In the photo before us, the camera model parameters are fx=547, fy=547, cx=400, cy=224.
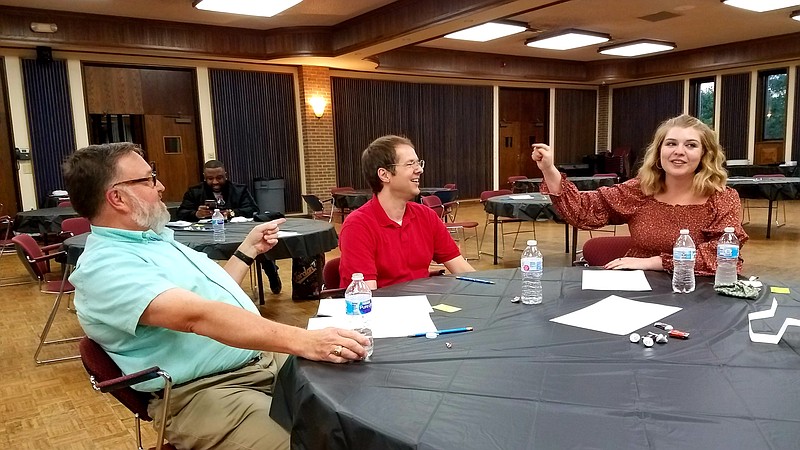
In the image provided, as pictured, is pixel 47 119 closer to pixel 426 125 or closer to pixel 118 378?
pixel 426 125

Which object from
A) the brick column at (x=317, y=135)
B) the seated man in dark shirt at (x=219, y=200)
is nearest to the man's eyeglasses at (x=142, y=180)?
the seated man in dark shirt at (x=219, y=200)

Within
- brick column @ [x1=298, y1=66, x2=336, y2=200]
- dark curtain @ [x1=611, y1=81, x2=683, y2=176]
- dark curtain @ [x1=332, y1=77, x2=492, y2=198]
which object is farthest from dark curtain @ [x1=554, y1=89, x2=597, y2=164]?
brick column @ [x1=298, y1=66, x2=336, y2=200]

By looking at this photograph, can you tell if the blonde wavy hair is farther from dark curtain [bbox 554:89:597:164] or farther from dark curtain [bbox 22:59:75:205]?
dark curtain [bbox 554:89:597:164]

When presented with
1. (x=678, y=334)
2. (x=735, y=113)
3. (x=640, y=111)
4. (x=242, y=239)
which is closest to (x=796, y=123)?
(x=735, y=113)

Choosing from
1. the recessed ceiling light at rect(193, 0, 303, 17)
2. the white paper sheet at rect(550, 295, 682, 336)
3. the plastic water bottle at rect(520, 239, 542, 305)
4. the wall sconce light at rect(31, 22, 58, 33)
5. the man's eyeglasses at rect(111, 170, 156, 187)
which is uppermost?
the recessed ceiling light at rect(193, 0, 303, 17)

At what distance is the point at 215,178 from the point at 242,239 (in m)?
1.55

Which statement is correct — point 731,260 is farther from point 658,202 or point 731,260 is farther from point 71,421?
point 71,421

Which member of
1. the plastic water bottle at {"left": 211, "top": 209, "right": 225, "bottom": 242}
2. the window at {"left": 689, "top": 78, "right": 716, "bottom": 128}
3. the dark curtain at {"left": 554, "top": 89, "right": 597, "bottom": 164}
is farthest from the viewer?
the dark curtain at {"left": 554, "top": 89, "right": 597, "bottom": 164}

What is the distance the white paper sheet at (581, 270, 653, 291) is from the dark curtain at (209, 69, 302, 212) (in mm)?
8740

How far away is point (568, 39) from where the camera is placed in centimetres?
965

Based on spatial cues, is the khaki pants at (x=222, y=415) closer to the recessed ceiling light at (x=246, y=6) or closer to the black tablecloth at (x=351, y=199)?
the black tablecloth at (x=351, y=199)

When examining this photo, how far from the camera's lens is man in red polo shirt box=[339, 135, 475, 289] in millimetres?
2406

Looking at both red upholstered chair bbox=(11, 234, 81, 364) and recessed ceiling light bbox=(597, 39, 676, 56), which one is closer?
red upholstered chair bbox=(11, 234, 81, 364)

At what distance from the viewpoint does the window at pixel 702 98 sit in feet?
42.7
